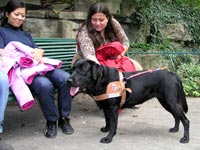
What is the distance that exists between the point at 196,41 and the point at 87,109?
4608mm

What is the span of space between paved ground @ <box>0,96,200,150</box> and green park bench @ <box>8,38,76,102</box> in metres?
0.75

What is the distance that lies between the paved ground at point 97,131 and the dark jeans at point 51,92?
0.27 meters

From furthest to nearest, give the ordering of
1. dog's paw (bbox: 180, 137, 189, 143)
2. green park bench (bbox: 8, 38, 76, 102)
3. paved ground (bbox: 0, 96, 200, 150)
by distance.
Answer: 1. green park bench (bbox: 8, 38, 76, 102)
2. dog's paw (bbox: 180, 137, 189, 143)
3. paved ground (bbox: 0, 96, 200, 150)

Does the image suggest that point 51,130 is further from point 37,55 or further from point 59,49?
point 59,49

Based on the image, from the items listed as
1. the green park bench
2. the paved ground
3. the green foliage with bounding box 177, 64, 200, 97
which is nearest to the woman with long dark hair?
the green park bench

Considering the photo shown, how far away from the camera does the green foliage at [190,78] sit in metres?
7.01

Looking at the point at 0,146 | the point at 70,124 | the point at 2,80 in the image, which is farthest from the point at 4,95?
the point at 70,124

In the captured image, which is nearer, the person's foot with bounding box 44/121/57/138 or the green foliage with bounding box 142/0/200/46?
the person's foot with bounding box 44/121/57/138

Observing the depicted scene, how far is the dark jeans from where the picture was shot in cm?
438

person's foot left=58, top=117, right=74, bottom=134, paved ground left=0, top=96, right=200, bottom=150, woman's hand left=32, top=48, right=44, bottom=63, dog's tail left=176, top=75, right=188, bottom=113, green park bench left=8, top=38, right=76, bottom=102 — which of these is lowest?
paved ground left=0, top=96, right=200, bottom=150

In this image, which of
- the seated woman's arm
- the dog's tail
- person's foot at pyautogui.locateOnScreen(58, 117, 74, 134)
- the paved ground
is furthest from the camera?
the seated woman's arm

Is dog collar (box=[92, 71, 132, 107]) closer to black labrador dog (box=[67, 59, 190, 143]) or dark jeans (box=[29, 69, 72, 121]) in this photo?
black labrador dog (box=[67, 59, 190, 143])

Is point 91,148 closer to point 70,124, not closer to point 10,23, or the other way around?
point 70,124

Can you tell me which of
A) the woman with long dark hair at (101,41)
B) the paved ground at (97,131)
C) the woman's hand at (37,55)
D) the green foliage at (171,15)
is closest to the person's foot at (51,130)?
the paved ground at (97,131)
